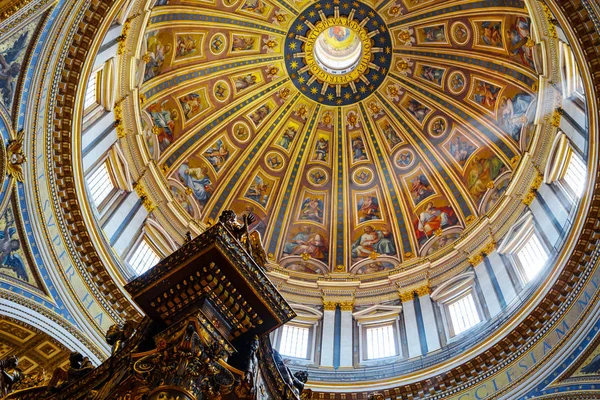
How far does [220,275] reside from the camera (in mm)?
7332

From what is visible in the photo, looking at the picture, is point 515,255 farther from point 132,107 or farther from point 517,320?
point 132,107

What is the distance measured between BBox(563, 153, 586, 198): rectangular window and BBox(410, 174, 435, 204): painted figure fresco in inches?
333

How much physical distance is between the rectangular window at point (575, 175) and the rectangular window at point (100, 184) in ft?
41.5

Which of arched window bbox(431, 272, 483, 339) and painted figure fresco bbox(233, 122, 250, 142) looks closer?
arched window bbox(431, 272, 483, 339)

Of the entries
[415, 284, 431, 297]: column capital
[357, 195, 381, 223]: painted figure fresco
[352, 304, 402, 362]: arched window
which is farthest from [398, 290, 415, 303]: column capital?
[357, 195, 381, 223]: painted figure fresco

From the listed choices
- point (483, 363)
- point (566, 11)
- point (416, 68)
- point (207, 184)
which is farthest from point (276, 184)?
point (566, 11)

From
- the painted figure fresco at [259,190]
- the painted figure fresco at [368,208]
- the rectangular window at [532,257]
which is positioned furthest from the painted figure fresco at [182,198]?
the rectangular window at [532,257]

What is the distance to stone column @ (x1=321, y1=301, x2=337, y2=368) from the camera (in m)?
19.1

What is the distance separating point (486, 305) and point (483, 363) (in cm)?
274

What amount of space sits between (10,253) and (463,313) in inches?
489

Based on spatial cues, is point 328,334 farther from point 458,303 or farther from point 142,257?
point 142,257

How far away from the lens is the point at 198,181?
25.4 metres

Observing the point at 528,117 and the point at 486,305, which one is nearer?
the point at 486,305

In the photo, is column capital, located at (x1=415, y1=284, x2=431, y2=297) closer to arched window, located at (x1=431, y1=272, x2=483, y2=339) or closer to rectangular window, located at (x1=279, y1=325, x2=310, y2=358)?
arched window, located at (x1=431, y1=272, x2=483, y2=339)
